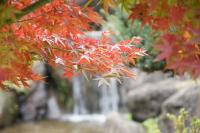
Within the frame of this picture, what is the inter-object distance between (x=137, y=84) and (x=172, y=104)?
2571mm

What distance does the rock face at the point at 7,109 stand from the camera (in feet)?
29.4

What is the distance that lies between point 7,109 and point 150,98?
157 inches

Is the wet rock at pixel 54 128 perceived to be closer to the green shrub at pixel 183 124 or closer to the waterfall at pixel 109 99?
the waterfall at pixel 109 99

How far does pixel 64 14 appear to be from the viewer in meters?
2.08

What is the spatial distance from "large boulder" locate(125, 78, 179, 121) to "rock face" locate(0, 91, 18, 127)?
3.25 meters

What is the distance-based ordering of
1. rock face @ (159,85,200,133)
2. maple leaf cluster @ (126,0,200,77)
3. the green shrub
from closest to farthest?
maple leaf cluster @ (126,0,200,77) → the green shrub → rock face @ (159,85,200,133)

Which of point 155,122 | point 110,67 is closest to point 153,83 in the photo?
point 155,122

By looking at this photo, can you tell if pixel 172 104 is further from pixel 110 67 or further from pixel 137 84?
pixel 110 67

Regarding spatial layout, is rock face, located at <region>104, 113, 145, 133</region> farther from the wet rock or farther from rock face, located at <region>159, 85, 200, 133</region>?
the wet rock

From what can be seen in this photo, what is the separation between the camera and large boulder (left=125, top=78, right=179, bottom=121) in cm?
671

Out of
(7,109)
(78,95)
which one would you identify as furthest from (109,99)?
(7,109)

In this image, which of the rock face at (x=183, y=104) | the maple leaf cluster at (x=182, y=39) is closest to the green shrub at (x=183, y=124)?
the rock face at (x=183, y=104)

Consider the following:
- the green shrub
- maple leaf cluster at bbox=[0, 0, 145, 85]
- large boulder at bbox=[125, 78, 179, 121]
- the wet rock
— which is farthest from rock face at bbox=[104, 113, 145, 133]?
maple leaf cluster at bbox=[0, 0, 145, 85]

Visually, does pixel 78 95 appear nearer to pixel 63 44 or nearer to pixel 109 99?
pixel 109 99
